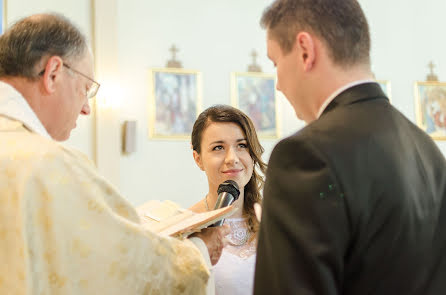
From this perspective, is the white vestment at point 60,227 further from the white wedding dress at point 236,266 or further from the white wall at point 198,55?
the white wall at point 198,55

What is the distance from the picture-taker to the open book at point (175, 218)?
8.82 feet

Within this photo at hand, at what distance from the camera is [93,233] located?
251cm

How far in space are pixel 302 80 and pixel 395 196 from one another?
1.70 feet

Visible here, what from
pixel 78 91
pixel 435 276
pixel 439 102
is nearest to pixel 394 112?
pixel 435 276

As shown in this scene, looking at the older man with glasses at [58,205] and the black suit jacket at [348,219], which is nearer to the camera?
the black suit jacket at [348,219]

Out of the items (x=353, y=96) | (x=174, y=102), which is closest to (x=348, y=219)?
(x=353, y=96)

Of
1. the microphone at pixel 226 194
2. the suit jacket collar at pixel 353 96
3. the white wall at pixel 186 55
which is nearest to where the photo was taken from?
the suit jacket collar at pixel 353 96

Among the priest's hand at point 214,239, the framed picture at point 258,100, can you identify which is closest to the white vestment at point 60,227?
the priest's hand at point 214,239

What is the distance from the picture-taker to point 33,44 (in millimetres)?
2760

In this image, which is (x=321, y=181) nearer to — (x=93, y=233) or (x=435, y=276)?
(x=435, y=276)

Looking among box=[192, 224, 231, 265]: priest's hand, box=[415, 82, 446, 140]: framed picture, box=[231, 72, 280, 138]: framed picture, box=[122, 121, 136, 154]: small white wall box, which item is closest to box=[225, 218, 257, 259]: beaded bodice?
box=[192, 224, 231, 265]: priest's hand

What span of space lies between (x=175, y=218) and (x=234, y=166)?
1.14 m

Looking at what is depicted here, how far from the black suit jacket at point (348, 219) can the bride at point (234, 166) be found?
2.22 meters

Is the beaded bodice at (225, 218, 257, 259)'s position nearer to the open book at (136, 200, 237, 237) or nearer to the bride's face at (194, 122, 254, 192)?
the bride's face at (194, 122, 254, 192)
